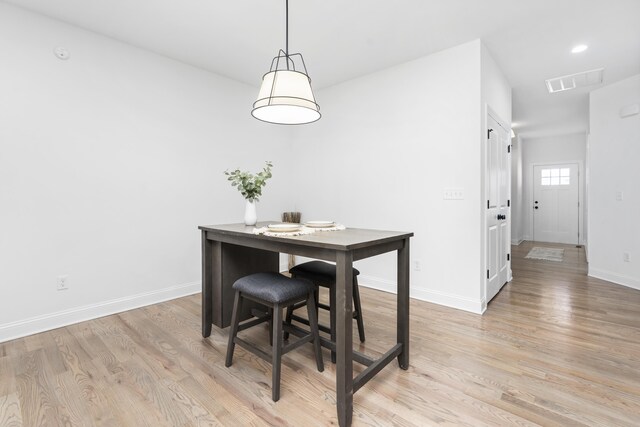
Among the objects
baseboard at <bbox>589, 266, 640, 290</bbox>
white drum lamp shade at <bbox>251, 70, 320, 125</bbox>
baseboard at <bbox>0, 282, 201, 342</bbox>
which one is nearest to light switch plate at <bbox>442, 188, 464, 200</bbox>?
white drum lamp shade at <bbox>251, 70, 320, 125</bbox>

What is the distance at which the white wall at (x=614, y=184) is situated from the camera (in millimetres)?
3654

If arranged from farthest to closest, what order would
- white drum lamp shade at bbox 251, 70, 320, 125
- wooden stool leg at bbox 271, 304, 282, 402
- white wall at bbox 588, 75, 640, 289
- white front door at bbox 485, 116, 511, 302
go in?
white wall at bbox 588, 75, 640, 289
white front door at bbox 485, 116, 511, 302
white drum lamp shade at bbox 251, 70, 320, 125
wooden stool leg at bbox 271, 304, 282, 402

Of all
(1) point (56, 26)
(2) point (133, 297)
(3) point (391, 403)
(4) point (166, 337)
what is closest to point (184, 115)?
(1) point (56, 26)

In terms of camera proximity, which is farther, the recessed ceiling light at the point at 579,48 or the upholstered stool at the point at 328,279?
the recessed ceiling light at the point at 579,48

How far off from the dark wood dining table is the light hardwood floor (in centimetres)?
14

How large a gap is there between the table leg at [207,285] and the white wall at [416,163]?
194cm

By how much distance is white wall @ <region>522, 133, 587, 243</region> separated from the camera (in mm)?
6730

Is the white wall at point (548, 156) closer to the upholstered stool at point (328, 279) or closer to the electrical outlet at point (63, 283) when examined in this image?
the upholstered stool at point (328, 279)

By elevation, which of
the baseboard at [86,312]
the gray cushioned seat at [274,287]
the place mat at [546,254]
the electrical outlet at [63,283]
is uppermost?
the gray cushioned seat at [274,287]

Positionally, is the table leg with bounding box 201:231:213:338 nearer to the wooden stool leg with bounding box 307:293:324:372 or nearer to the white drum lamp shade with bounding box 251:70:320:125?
the wooden stool leg with bounding box 307:293:324:372

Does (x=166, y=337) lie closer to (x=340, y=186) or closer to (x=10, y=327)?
(x=10, y=327)

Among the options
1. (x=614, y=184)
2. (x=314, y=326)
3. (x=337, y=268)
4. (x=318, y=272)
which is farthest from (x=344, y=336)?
(x=614, y=184)

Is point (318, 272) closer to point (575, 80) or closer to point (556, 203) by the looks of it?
point (575, 80)

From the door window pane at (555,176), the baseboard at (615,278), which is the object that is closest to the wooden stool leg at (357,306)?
the baseboard at (615,278)
